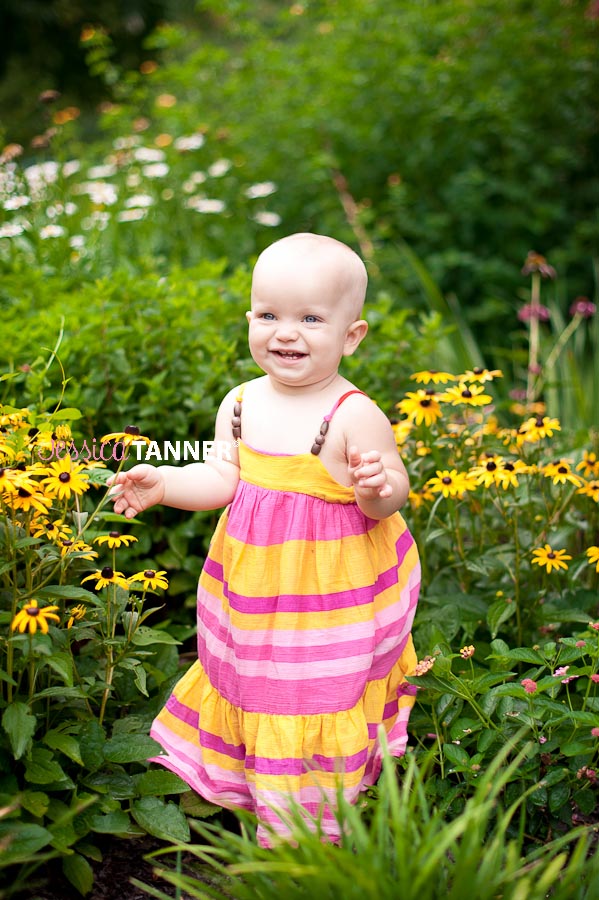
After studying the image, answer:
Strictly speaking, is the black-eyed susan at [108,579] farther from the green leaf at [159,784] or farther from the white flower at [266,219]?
the white flower at [266,219]

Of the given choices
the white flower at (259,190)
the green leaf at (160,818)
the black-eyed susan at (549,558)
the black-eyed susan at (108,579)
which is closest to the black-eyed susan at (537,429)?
the black-eyed susan at (549,558)

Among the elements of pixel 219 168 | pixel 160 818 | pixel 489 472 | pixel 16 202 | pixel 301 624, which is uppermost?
pixel 219 168

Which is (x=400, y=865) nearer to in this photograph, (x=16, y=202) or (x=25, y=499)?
(x=25, y=499)

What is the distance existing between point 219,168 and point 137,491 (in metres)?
3.44

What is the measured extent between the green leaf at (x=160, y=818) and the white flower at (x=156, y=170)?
140 inches

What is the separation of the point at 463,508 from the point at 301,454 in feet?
3.65

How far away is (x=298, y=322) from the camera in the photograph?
1.82 m

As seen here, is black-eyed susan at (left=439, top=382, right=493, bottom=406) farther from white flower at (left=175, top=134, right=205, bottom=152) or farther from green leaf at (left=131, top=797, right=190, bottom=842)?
white flower at (left=175, top=134, right=205, bottom=152)

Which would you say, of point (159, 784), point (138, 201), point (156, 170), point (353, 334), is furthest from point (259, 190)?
point (159, 784)

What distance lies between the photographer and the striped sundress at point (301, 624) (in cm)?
185

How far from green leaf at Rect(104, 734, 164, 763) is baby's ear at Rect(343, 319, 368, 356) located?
0.89 metres

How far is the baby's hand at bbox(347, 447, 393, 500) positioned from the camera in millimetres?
1698

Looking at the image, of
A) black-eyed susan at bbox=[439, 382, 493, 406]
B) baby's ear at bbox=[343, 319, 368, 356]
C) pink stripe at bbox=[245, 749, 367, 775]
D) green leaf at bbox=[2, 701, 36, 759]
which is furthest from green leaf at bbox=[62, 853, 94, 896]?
black-eyed susan at bbox=[439, 382, 493, 406]

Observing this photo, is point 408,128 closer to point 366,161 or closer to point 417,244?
point 366,161
